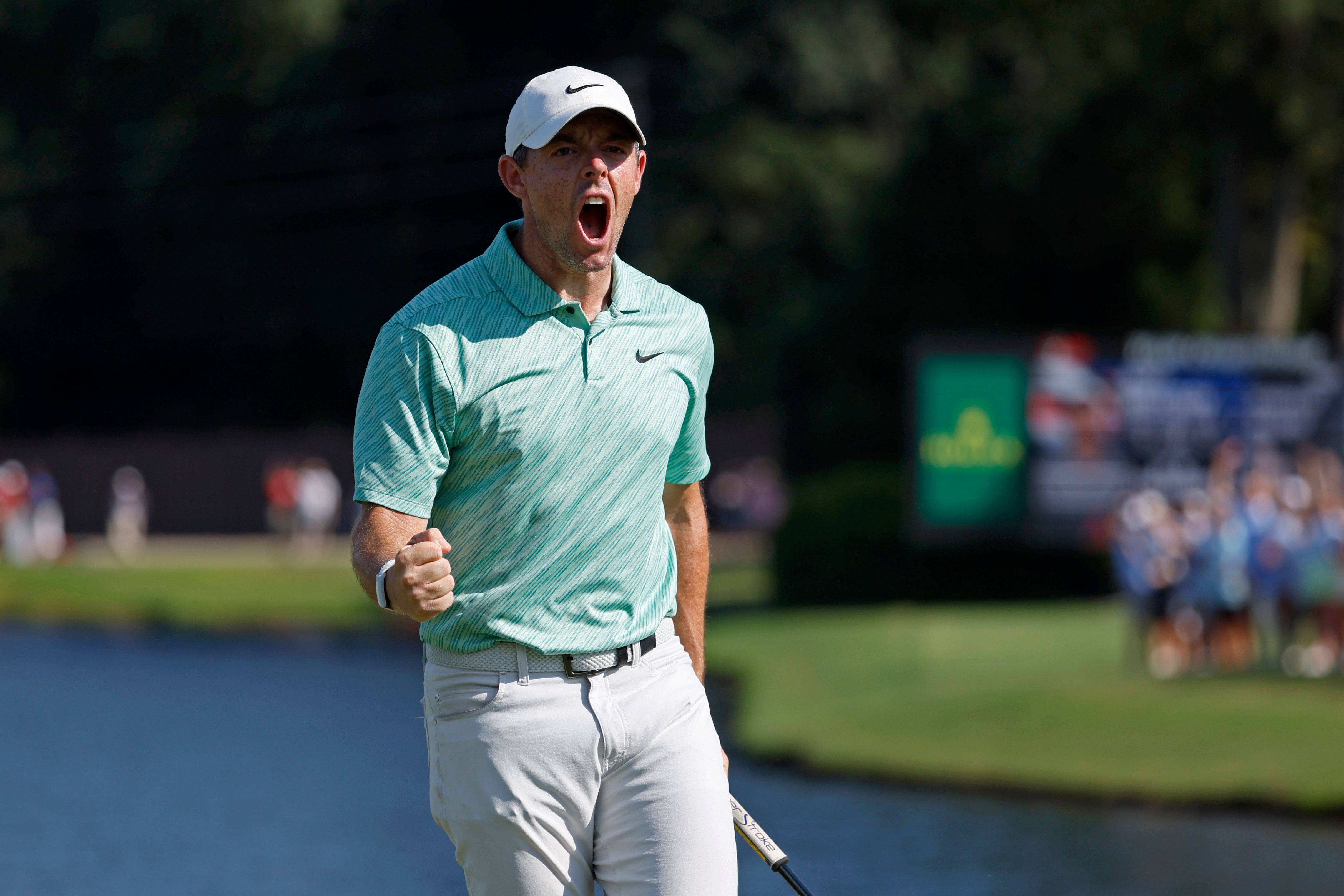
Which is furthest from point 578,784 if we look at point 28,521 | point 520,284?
point 28,521

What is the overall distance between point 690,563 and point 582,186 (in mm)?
908

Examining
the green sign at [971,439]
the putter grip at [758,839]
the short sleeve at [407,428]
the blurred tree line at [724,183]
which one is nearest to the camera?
the short sleeve at [407,428]

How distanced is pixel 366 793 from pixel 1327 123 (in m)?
17.2

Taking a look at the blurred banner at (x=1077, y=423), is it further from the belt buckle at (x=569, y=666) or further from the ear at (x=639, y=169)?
the belt buckle at (x=569, y=666)

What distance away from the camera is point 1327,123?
27094 millimetres

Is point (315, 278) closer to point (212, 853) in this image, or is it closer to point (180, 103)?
point (180, 103)

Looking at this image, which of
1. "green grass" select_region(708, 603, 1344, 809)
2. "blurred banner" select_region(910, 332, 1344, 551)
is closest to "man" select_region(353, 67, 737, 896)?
"green grass" select_region(708, 603, 1344, 809)

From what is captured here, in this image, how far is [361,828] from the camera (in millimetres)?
13672

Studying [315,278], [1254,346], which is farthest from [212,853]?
[315,278]

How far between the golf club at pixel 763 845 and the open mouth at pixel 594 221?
1167 millimetres

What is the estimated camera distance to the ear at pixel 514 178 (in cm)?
389

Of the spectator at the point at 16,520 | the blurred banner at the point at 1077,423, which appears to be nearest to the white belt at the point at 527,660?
the blurred banner at the point at 1077,423

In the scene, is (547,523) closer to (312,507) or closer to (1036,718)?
(1036,718)

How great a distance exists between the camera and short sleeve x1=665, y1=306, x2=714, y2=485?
13.6 ft
